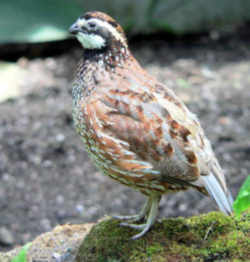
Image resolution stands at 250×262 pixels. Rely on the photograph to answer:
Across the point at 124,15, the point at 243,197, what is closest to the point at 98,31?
the point at 243,197

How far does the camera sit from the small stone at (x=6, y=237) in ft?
18.9

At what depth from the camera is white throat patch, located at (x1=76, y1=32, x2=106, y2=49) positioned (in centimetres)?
404

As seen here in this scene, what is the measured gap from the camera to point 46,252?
414cm

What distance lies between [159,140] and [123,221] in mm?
823

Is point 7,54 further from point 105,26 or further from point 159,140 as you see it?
point 159,140

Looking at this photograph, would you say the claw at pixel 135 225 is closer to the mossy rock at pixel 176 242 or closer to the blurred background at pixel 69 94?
the mossy rock at pixel 176 242

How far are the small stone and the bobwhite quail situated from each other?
7.51 feet

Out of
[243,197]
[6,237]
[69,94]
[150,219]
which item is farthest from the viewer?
[69,94]

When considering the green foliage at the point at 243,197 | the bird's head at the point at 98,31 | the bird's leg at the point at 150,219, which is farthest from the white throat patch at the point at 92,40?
the green foliage at the point at 243,197

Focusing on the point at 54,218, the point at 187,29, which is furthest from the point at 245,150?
the point at 187,29

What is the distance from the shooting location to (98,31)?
157 inches

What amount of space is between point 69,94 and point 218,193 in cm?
498

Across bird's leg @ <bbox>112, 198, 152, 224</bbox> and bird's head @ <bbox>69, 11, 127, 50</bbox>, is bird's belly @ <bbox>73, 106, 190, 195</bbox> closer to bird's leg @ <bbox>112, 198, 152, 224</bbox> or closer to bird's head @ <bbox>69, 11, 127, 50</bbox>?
bird's leg @ <bbox>112, 198, 152, 224</bbox>

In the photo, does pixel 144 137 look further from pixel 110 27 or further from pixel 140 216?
pixel 110 27
